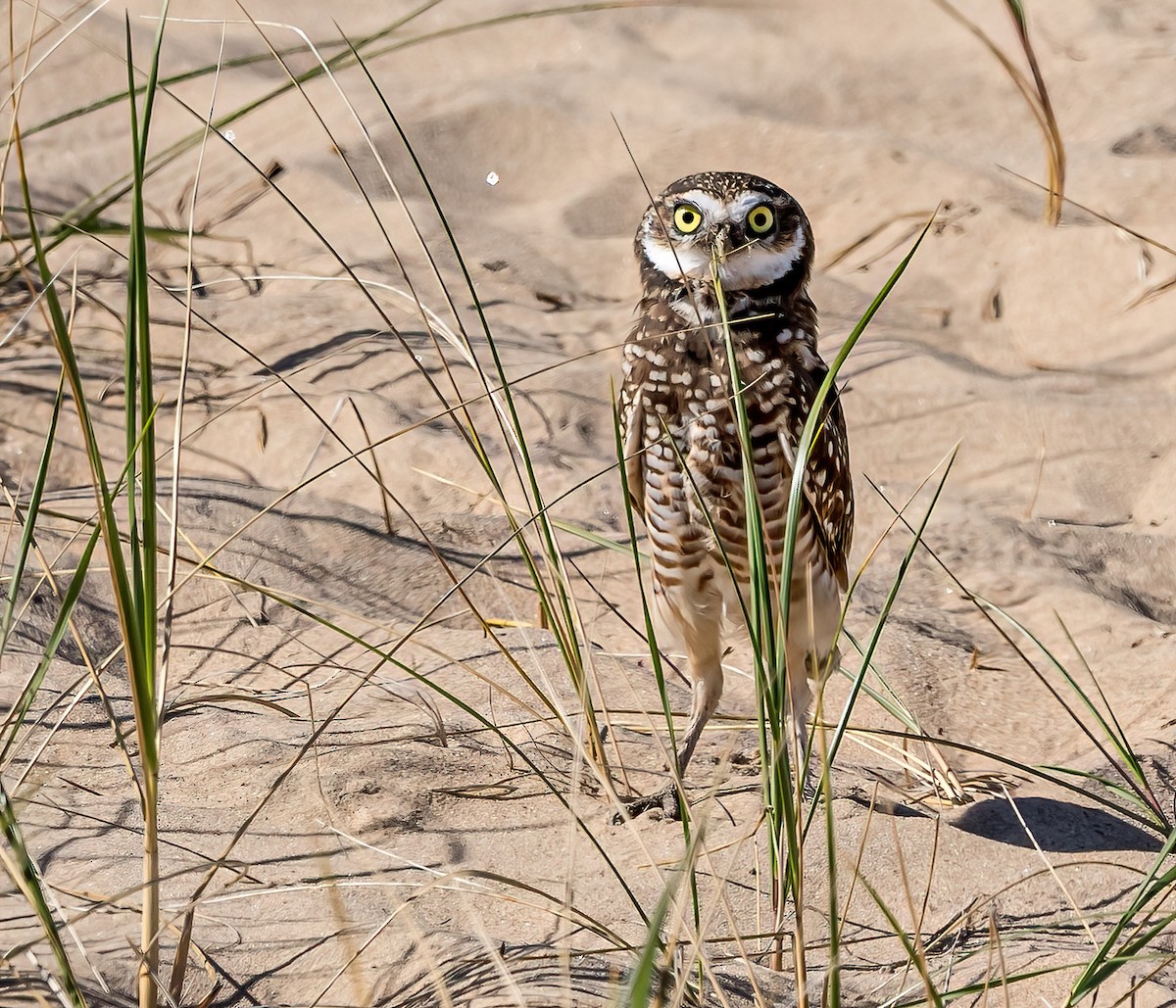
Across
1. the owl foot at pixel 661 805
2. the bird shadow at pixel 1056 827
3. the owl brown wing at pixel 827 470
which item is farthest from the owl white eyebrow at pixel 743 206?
the bird shadow at pixel 1056 827

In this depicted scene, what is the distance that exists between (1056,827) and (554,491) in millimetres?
1711

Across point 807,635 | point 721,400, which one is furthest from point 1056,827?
point 721,400

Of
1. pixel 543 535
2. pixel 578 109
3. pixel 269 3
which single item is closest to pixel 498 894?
pixel 543 535

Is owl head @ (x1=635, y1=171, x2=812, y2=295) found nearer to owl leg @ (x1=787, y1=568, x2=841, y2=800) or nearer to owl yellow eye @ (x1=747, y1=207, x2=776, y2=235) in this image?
owl yellow eye @ (x1=747, y1=207, x2=776, y2=235)

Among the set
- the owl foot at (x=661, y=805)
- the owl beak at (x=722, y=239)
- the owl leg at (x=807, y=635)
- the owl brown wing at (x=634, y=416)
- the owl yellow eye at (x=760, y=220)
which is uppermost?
the owl yellow eye at (x=760, y=220)

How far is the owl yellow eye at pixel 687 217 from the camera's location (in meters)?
2.80

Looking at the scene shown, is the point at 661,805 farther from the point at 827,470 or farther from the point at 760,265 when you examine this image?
the point at 760,265

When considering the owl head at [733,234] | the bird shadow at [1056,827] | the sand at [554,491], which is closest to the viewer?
the sand at [554,491]

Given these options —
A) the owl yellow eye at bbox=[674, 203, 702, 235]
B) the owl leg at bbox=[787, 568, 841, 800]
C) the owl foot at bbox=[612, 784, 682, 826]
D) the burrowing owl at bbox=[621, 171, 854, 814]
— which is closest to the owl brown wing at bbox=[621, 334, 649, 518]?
the burrowing owl at bbox=[621, 171, 854, 814]

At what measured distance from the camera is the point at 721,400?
275cm

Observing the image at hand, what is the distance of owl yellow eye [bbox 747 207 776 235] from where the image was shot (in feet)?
9.14

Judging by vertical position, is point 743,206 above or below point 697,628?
above

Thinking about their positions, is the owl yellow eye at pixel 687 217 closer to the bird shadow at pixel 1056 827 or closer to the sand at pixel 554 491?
the sand at pixel 554 491

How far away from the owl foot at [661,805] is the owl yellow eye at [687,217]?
1.17 metres
